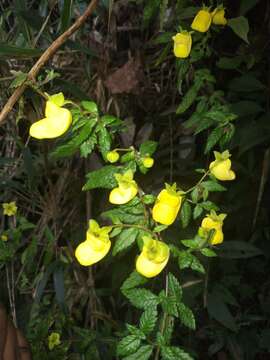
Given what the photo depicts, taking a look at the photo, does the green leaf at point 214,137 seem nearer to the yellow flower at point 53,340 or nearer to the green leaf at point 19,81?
the green leaf at point 19,81

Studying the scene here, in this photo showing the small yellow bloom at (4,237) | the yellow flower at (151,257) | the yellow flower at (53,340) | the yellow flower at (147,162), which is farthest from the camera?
the small yellow bloom at (4,237)

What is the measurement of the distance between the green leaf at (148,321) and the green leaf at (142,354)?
0.07 ft

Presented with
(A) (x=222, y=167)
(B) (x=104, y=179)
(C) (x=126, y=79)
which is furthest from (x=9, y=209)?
(A) (x=222, y=167)

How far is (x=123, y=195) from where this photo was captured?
660mm

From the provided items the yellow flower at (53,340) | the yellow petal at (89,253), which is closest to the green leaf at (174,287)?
the yellow petal at (89,253)

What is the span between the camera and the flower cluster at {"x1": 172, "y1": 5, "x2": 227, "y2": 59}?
2.69ft

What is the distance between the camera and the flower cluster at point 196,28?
0.82 m

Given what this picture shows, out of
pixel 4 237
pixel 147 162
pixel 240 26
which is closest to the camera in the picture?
pixel 147 162

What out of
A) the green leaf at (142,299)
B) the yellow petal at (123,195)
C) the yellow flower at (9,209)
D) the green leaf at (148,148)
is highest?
the green leaf at (148,148)

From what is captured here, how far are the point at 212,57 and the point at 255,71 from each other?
0.13 m

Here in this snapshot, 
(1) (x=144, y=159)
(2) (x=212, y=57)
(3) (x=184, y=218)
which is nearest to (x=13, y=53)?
(1) (x=144, y=159)

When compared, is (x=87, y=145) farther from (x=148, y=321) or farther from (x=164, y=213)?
(x=148, y=321)

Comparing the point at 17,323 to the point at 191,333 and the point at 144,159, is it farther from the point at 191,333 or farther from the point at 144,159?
the point at 144,159

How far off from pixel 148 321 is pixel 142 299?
3 cm
